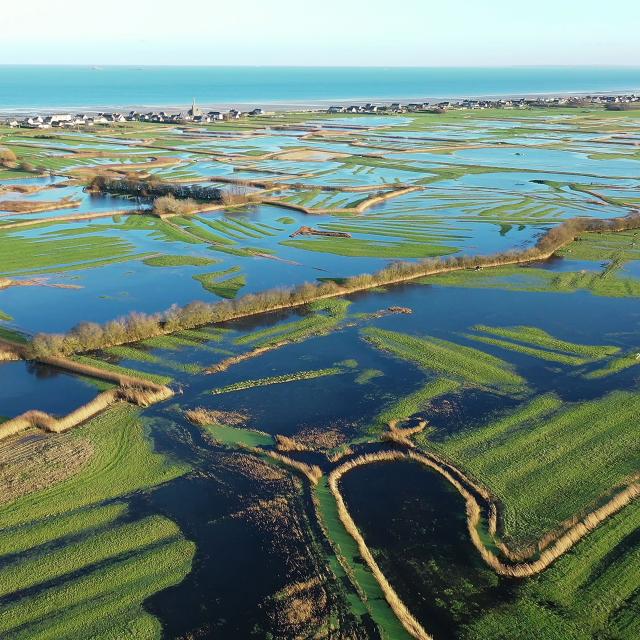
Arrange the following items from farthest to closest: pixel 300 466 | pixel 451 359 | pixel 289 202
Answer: pixel 289 202 < pixel 451 359 < pixel 300 466

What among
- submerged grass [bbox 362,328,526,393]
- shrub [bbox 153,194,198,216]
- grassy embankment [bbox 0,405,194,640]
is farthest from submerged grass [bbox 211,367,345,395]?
shrub [bbox 153,194,198,216]

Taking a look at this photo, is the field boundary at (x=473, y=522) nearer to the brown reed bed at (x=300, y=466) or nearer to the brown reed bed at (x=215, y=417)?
the brown reed bed at (x=300, y=466)

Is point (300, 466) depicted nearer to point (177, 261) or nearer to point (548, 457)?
point (548, 457)

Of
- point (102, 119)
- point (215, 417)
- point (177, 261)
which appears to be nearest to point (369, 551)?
point (215, 417)

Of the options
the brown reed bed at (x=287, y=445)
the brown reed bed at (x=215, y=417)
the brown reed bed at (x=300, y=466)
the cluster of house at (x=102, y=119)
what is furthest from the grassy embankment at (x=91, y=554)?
the cluster of house at (x=102, y=119)

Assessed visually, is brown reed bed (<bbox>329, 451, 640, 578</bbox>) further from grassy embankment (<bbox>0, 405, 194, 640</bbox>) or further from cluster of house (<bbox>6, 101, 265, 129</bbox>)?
cluster of house (<bbox>6, 101, 265, 129</bbox>)

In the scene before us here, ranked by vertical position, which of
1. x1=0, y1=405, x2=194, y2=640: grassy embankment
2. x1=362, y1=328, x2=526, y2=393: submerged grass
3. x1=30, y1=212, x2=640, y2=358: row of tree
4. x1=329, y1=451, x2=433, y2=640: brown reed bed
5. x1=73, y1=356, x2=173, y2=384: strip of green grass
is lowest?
x1=0, y1=405, x2=194, y2=640: grassy embankment
